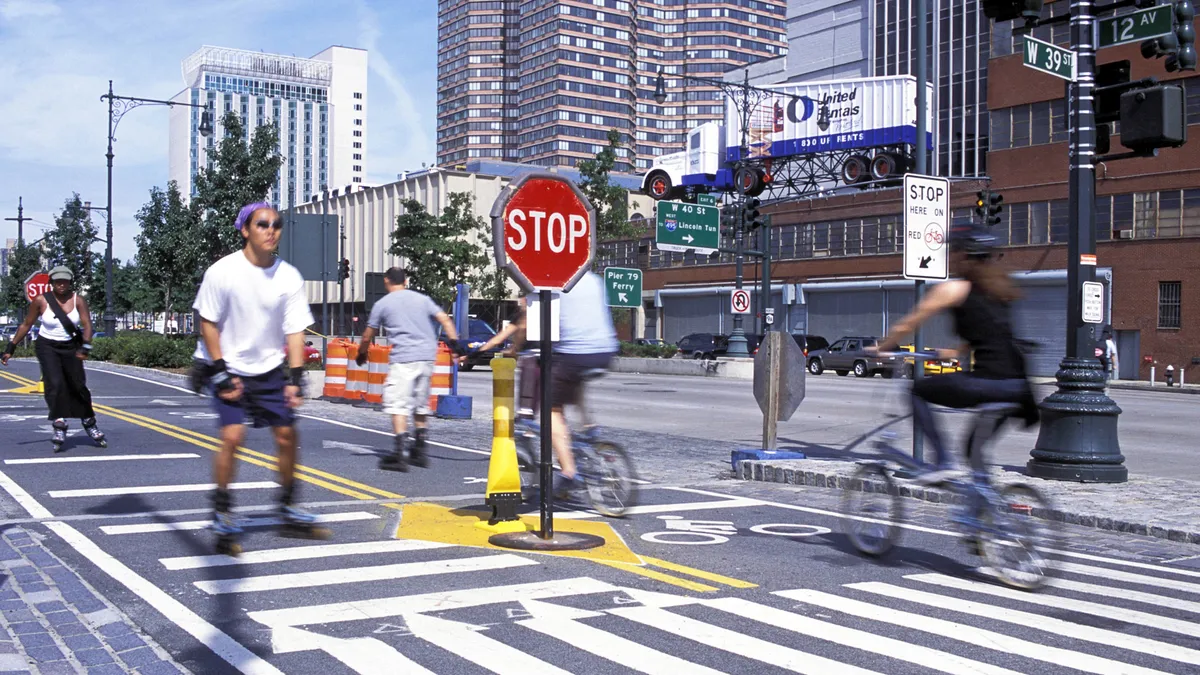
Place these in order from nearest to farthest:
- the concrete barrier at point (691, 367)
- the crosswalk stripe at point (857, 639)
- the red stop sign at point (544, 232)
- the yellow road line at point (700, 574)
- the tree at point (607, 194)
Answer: the crosswalk stripe at point (857, 639) → the yellow road line at point (700, 574) → the red stop sign at point (544, 232) → the concrete barrier at point (691, 367) → the tree at point (607, 194)

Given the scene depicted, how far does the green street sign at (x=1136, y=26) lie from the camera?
10562 millimetres

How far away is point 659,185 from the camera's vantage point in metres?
61.6

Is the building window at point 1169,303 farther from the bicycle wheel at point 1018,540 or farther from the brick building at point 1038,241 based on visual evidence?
the bicycle wheel at point 1018,540

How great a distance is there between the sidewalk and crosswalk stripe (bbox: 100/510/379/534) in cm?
100

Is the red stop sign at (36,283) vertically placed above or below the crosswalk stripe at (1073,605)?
above

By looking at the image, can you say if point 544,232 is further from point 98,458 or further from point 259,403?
point 98,458

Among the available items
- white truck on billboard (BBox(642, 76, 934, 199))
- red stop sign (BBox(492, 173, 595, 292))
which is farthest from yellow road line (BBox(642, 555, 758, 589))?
white truck on billboard (BBox(642, 76, 934, 199))

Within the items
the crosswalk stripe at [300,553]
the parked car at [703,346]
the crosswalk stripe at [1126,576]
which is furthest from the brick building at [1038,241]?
the crosswalk stripe at [300,553]

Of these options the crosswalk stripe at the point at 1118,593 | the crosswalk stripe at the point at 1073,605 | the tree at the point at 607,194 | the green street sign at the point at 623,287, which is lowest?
the crosswalk stripe at the point at 1118,593

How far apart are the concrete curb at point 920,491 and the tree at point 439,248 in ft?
169

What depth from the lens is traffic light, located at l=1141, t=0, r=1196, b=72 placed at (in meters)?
10.6

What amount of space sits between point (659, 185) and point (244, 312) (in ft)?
183

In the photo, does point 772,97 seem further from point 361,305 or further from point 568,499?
point 568,499

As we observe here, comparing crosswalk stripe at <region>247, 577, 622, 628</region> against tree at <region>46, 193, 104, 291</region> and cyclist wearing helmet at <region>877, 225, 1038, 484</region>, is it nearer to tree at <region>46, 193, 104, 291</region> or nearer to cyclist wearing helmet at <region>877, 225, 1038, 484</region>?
cyclist wearing helmet at <region>877, 225, 1038, 484</region>
